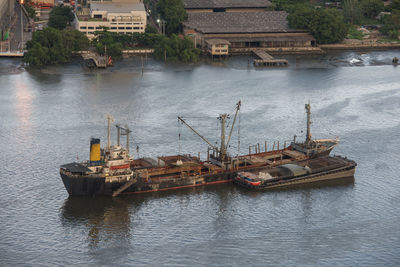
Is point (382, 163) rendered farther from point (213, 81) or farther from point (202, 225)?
point (213, 81)

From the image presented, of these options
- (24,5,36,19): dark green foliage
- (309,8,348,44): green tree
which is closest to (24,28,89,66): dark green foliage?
(24,5,36,19): dark green foliage

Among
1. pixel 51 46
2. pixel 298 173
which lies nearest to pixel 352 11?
pixel 51 46

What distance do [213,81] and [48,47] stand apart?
2368 cm

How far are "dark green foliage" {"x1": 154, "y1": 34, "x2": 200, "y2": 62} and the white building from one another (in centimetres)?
927

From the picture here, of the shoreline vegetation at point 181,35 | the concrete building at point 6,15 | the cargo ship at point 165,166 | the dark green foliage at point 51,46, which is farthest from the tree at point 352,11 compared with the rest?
the cargo ship at point 165,166

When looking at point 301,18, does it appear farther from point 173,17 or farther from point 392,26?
point 173,17

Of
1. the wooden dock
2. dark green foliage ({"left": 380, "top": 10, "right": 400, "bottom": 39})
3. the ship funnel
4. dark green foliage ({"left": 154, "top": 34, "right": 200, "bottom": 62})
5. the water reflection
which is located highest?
dark green foliage ({"left": 380, "top": 10, "right": 400, "bottom": 39})

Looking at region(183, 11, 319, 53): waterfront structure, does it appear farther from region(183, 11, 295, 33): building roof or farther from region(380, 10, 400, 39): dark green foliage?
region(380, 10, 400, 39): dark green foliage

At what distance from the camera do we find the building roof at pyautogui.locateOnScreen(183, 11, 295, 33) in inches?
5098

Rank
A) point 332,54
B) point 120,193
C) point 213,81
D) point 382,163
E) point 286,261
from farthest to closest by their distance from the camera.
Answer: point 332,54 < point 213,81 < point 382,163 < point 120,193 < point 286,261

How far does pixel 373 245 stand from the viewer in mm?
56281

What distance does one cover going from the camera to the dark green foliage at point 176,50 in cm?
11725

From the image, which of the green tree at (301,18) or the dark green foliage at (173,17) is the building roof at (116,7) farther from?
the green tree at (301,18)

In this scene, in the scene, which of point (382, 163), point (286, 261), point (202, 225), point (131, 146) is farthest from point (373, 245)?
point (131, 146)
